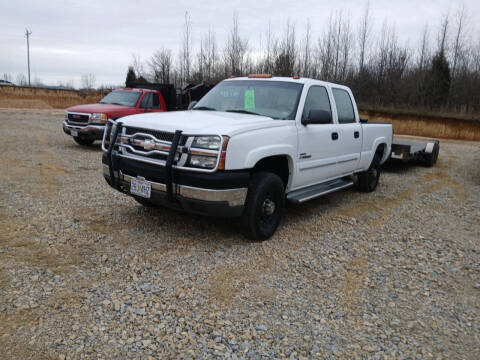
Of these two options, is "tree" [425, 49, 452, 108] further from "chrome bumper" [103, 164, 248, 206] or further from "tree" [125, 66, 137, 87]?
"chrome bumper" [103, 164, 248, 206]

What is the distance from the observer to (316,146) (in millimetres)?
5293

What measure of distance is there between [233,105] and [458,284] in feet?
11.1

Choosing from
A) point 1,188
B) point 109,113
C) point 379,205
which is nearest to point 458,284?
point 379,205

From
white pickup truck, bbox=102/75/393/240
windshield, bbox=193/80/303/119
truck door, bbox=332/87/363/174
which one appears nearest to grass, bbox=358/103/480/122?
truck door, bbox=332/87/363/174

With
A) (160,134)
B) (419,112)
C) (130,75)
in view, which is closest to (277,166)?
(160,134)

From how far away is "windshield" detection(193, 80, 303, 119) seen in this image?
201 inches

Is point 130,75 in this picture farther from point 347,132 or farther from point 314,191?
point 314,191

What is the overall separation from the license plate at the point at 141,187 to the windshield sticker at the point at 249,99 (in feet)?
5.82

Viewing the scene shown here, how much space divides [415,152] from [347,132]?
5.52m

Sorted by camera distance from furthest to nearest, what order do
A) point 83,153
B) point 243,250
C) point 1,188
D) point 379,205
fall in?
point 83,153
point 379,205
point 1,188
point 243,250

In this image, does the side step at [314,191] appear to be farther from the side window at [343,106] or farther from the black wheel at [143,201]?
the black wheel at [143,201]

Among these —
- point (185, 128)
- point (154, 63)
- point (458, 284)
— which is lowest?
point (458, 284)

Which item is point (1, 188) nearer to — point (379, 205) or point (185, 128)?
point (185, 128)

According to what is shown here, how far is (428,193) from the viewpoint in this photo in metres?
8.05
